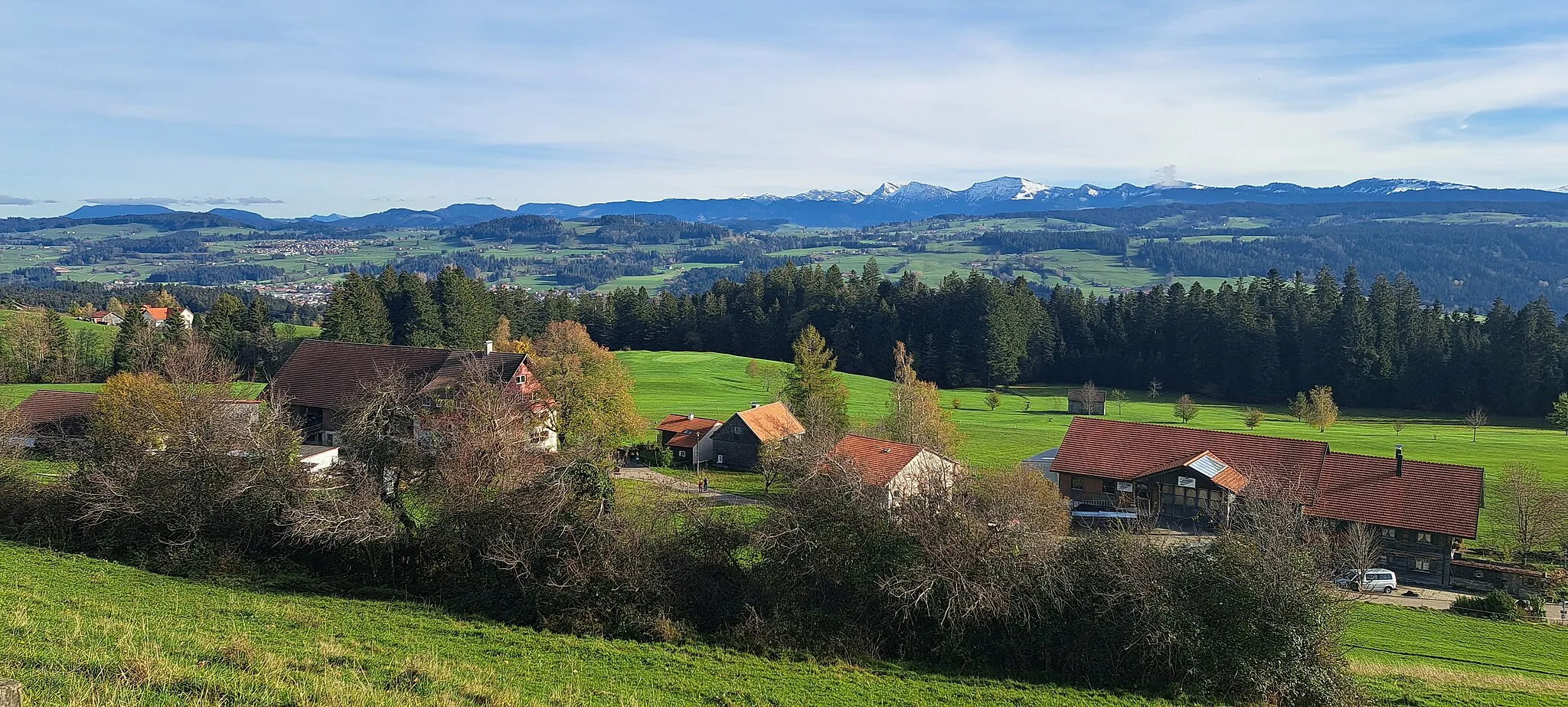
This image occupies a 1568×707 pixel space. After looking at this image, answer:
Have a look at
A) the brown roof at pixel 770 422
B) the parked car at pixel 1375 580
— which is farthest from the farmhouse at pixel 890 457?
the parked car at pixel 1375 580

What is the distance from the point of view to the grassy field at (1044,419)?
5322 cm

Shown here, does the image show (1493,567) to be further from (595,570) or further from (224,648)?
(224,648)

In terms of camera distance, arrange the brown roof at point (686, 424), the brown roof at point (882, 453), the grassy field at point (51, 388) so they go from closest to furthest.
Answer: the brown roof at point (882, 453)
the brown roof at point (686, 424)
the grassy field at point (51, 388)

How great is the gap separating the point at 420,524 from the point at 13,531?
11.8m

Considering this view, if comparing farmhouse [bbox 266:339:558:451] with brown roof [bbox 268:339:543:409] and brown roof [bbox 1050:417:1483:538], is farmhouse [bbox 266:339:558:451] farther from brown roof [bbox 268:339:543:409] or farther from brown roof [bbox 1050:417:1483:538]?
brown roof [bbox 1050:417:1483:538]

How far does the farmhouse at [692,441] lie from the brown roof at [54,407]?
27.9m

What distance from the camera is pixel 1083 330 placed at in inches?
3900

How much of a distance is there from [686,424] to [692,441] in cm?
292

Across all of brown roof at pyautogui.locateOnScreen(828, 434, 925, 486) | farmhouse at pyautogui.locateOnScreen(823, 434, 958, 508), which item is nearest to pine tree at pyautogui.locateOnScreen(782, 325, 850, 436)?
farmhouse at pyautogui.locateOnScreen(823, 434, 958, 508)

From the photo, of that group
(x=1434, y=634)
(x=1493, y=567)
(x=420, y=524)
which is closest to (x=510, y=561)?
(x=420, y=524)

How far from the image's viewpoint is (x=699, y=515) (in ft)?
70.5

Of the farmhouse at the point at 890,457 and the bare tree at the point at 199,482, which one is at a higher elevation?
the bare tree at the point at 199,482

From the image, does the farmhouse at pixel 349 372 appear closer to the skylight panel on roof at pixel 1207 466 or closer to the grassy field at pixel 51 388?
the grassy field at pixel 51 388

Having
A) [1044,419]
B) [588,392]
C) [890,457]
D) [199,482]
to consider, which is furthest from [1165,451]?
[199,482]
